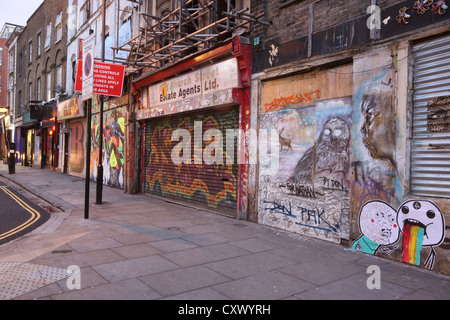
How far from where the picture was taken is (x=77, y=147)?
20.2 meters

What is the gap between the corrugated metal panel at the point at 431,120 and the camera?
4891mm

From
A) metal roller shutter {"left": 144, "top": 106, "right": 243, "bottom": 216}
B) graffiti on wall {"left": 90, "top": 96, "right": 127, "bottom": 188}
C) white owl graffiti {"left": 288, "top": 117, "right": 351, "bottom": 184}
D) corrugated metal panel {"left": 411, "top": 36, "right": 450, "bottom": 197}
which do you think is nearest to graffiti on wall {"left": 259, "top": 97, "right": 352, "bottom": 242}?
white owl graffiti {"left": 288, "top": 117, "right": 351, "bottom": 184}

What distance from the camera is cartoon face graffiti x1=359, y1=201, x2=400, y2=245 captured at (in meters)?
5.33

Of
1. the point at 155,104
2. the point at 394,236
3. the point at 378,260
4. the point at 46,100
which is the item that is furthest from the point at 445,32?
the point at 46,100

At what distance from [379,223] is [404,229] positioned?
39 cm

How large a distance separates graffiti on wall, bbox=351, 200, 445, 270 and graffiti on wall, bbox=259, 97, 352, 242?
48 cm

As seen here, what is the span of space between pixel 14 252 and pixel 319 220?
5217 millimetres

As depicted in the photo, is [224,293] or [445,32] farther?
[445,32]

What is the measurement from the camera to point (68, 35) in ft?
69.8

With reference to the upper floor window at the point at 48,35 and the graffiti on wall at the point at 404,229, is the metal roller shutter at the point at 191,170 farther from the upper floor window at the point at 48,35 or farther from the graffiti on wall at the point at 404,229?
the upper floor window at the point at 48,35

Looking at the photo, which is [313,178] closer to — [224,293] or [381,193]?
[381,193]

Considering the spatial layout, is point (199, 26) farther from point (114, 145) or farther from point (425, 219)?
point (425, 219)

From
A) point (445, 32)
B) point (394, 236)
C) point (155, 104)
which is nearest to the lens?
point (445, 32)

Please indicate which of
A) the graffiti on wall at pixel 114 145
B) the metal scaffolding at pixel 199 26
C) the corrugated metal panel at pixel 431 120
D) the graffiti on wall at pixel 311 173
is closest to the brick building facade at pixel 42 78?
the graffiti on wall at pixel 114 145
